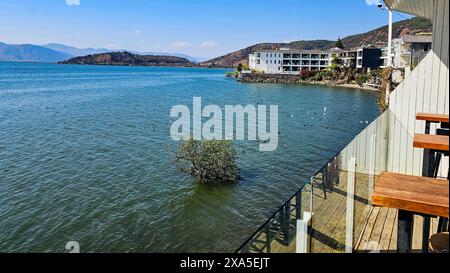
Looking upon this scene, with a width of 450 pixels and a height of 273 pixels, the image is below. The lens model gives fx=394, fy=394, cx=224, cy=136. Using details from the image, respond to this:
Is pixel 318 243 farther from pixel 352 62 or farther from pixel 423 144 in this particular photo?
pixel 352 62

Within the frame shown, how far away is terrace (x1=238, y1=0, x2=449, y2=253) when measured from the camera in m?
2.60

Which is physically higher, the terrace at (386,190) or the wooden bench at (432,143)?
the wooden bench at (432,143)

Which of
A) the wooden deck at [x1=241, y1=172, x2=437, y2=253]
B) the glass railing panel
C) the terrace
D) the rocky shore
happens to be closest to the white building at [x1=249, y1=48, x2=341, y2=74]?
the rocky shore

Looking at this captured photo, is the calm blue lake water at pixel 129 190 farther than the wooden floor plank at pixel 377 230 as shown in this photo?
Yes

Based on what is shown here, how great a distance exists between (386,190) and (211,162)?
515 inches

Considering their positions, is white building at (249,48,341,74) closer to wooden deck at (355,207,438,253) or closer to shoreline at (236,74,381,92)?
shoreline at (236,74,381,92)

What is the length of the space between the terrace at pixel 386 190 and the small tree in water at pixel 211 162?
30.7 ft

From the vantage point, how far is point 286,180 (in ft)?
51.4

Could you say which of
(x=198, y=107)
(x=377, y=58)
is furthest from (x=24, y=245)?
(x=377, y=58)

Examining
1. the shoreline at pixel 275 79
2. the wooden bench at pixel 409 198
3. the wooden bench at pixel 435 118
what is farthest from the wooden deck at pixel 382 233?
the shoreline at pixel 275 79

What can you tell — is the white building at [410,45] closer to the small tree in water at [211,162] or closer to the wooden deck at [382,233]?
the small tree in water at [211,162]

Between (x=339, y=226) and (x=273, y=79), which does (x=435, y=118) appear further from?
(x=273, y=79)

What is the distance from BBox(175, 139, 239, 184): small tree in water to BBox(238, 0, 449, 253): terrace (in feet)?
30.7

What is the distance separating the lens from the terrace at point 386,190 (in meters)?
2.60
